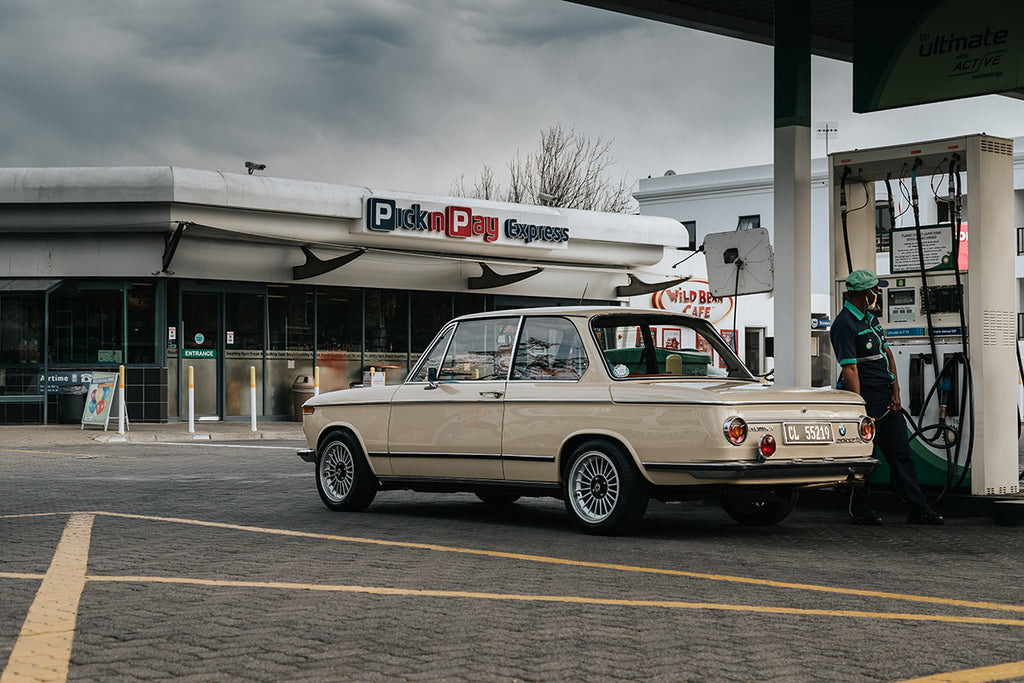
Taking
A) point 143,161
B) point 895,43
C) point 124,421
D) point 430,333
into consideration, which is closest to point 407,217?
point 430,333

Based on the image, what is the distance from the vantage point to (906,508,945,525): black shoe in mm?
10305

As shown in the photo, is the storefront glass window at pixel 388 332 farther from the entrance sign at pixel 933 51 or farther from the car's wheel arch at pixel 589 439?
the car's wheel arch at pixel 589 439

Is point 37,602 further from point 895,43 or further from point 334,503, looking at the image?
point 895,43

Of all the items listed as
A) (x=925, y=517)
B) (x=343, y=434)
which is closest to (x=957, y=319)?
(x=925, y=517)

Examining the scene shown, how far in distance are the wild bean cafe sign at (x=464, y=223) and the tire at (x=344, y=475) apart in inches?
669

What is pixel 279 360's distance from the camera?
27.9 m

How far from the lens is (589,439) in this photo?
9.34 meters

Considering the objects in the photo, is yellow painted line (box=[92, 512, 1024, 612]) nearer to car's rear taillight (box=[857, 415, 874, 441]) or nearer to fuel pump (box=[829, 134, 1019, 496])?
car's rear taillight (box=[857, 415, 874, 441])

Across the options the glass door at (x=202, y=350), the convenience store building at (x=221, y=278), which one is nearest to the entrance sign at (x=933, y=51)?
the convenience store building at (x=221, y=278)

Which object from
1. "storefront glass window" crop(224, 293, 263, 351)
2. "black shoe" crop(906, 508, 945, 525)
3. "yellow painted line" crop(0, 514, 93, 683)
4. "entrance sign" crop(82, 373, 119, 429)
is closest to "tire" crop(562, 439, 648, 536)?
"black shoe" crop(906, 508, 945, 525)

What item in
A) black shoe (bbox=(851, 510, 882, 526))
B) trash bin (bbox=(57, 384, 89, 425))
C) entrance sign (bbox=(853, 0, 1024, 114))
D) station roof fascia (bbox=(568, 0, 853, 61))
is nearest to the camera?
black shoe (bbox=(851, 510, 882, 526))

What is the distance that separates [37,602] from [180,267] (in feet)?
65.6

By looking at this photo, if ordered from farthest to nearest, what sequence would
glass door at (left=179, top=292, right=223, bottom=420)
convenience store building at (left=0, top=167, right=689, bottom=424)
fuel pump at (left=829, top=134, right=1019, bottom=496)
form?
glass door at (left=179, top=292, right=223, bottom=420) → convenience store building at (left=0, top=167, right=689, bottom=424) → fuel pump at (left=829, top=134, right=1019, bottom=496)

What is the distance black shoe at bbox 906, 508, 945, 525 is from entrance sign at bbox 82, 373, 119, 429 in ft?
52.7
